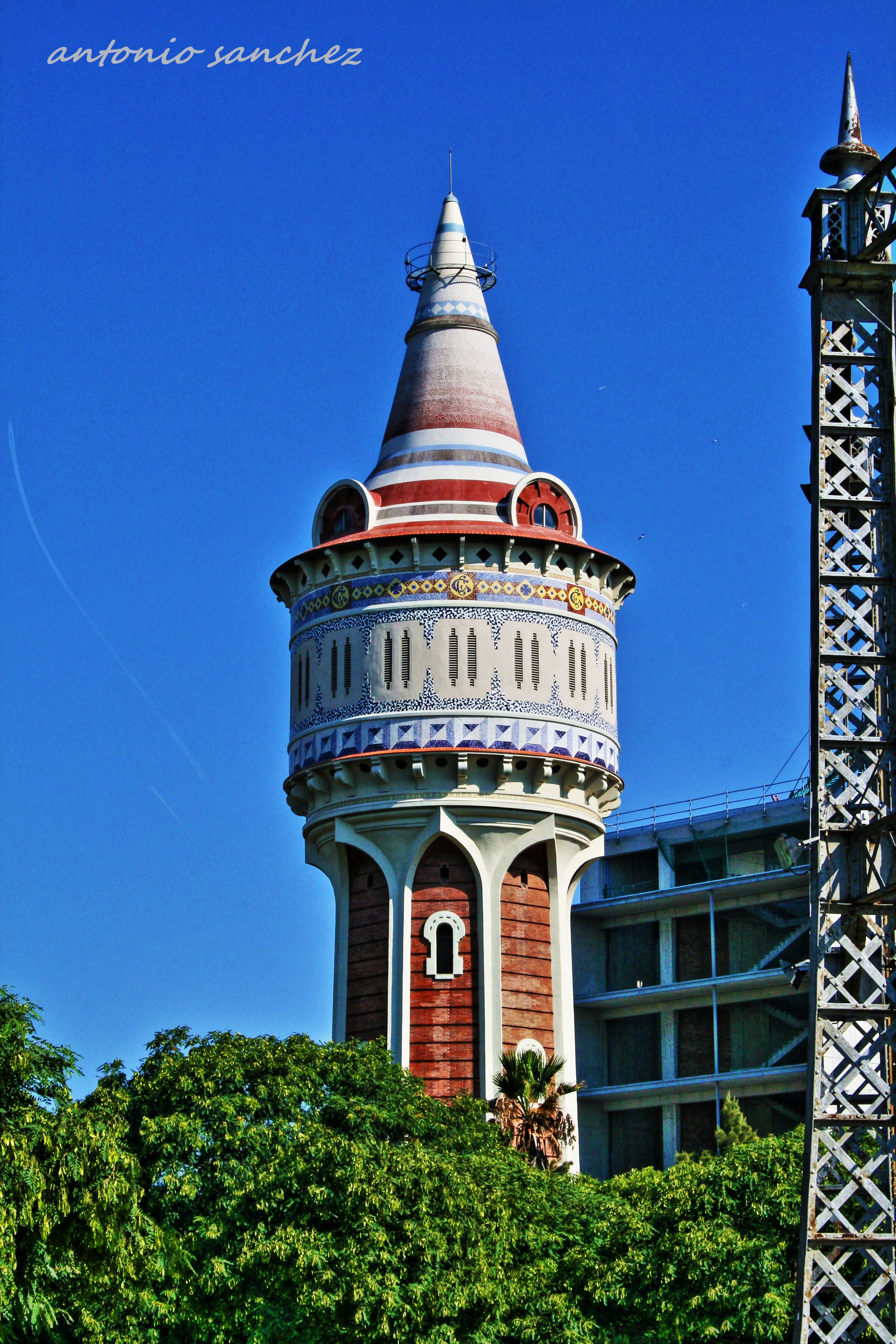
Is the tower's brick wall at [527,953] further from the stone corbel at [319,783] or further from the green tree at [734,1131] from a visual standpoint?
the green tree at [734,1131]

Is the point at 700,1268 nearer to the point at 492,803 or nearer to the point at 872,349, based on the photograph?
the point at 872,349

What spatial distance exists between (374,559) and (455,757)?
593cm

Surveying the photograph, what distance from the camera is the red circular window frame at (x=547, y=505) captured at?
59.2 metres

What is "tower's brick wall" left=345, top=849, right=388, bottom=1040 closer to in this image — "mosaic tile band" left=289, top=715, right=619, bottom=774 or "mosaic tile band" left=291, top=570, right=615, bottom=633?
"mosaic tile band" left=289, top=715, right=619, bottom=774

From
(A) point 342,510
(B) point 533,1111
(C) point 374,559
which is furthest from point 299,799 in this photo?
(B) point 533,1111

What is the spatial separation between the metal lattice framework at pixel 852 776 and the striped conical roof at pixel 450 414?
35462 mm

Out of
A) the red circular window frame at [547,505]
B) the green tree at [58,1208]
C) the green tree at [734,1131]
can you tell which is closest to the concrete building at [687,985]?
the green tree at [734,1131]

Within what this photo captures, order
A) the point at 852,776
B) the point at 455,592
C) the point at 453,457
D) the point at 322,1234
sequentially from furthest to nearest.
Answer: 1. the point at 453,457
2. the point at 455,592
3. the point at 322,1234
4. the point at 852,776

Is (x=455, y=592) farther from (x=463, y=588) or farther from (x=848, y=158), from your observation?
(x=848, y=158)

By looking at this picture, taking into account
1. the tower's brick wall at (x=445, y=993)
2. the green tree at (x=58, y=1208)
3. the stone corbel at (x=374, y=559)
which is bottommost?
the green tree at (x=58, y=1208)

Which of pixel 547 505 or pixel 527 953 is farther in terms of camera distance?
pixel 547 505

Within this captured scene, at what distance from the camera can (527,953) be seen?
5712 centimetres

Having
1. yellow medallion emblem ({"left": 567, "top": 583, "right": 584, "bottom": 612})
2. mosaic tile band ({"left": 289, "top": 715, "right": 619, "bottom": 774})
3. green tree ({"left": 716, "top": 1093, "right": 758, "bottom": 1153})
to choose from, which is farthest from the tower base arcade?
green tree ({"left": 716, "top": 1093, "right": 758, "bottom": 1153})

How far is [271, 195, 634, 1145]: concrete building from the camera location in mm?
56031
